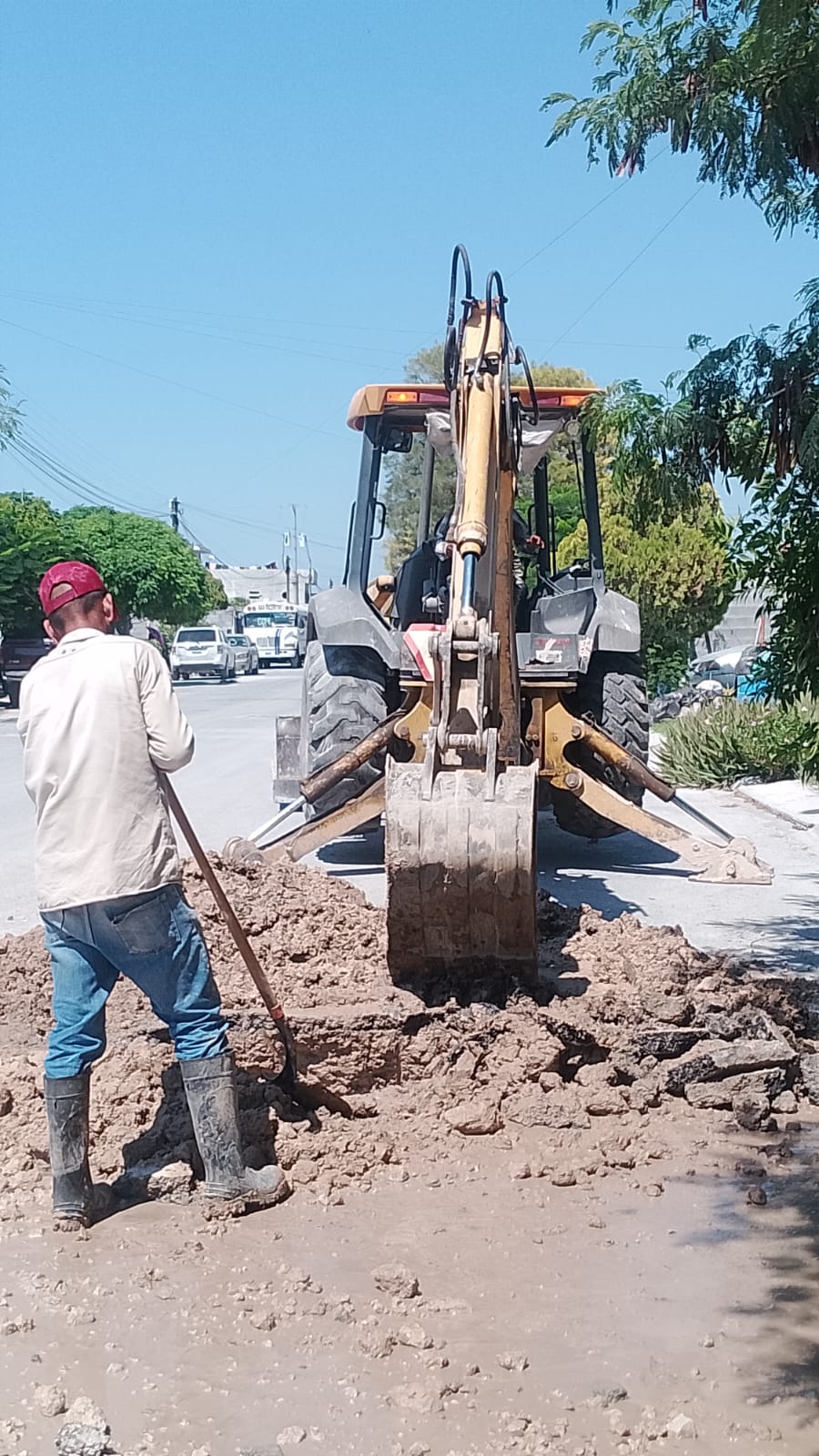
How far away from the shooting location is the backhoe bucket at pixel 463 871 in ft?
18.7

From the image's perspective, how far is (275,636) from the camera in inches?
2422

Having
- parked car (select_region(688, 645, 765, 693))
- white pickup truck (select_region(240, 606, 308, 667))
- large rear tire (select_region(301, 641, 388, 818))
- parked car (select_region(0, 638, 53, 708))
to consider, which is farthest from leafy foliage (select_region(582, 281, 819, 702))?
white pickup truck (select_region(240, 606, 308, 667))

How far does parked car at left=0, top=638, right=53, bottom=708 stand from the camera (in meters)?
31.8

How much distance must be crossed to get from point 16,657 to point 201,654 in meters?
14.3

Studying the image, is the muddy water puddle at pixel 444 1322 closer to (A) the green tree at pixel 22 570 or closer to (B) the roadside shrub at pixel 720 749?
(B) the roadside shrub at pixel 720 749

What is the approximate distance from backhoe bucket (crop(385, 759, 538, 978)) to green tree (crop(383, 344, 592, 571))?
3.07 metres

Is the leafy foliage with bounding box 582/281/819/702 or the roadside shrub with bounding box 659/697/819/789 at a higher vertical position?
the leafy foliage with bounding box 582/281/819/702

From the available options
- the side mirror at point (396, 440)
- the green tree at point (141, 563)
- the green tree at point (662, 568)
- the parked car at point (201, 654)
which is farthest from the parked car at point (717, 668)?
the green tree at point (141, 563)

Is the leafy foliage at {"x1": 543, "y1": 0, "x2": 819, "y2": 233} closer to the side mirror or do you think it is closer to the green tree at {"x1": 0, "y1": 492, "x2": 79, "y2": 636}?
the side mirror

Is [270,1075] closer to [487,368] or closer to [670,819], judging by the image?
[487,368]

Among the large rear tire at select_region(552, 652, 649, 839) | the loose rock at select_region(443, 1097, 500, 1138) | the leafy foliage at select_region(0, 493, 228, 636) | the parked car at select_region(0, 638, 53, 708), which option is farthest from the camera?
the leafy foliage at select_region(0, 493, 228, 636)

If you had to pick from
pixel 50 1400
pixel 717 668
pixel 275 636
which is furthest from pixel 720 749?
pixel 275 636

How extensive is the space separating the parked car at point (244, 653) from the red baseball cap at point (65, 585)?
152ft

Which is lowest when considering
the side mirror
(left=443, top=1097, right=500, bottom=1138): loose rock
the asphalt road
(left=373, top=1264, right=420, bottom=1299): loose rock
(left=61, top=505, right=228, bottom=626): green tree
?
(left=373, top=1264, right=420, bottom=1299): loose rock
